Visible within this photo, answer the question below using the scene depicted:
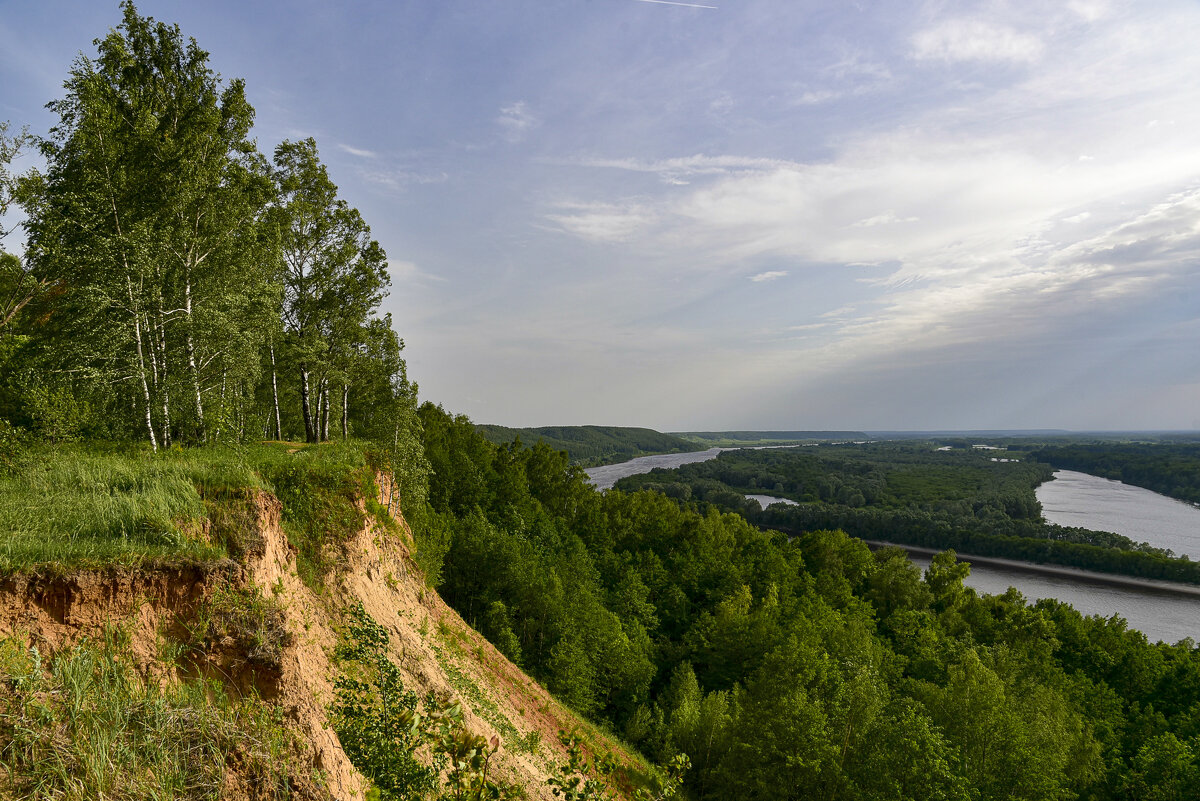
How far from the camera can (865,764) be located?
19.0 metres

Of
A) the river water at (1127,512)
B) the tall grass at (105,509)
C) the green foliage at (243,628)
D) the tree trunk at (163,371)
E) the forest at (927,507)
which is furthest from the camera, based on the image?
the river water at (1127,512)

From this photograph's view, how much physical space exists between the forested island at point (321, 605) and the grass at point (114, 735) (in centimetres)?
3

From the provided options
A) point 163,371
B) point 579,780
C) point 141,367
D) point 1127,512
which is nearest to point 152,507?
point 579,780

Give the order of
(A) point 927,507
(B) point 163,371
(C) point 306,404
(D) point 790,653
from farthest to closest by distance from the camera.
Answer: (A) point 927,507 → (D) point 790,653 → (C) point 306,404 → (B) point 163,371

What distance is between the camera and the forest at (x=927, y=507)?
2990 inches

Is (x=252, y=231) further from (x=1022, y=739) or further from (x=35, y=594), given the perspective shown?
(x=1022, y=739)

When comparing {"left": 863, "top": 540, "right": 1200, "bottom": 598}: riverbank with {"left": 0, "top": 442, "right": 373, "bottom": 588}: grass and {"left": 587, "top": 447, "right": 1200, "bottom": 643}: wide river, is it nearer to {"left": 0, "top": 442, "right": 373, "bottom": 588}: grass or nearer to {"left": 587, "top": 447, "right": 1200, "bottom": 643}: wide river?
{"left": 587, "top": 447, "right": 1200, "bottom": 643}: wide river

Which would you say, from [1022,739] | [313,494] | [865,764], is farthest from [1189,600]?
[313,494]

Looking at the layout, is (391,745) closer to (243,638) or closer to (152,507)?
(243,638)

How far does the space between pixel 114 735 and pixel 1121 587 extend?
98621mm

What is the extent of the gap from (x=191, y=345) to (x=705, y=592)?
40.0m

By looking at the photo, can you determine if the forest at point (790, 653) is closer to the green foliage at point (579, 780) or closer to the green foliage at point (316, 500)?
the green foliage at point (316, 500)

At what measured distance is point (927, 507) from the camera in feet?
384

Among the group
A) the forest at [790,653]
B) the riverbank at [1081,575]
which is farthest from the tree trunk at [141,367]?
the riverbank at [1081,575]
